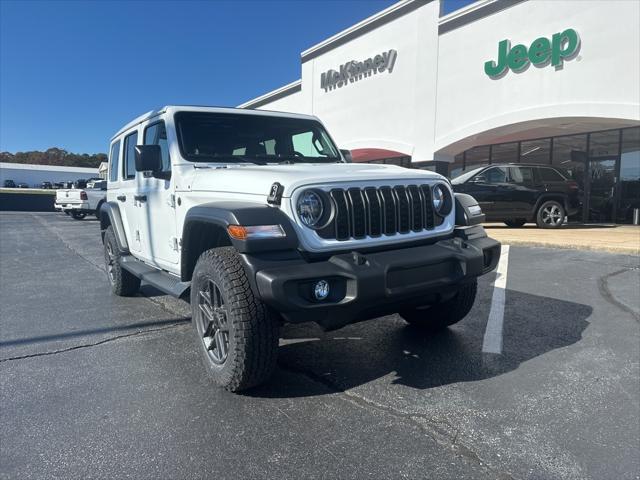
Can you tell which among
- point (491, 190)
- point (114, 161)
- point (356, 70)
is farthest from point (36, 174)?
Result: point (114, 161)

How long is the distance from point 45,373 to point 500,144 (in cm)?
1605

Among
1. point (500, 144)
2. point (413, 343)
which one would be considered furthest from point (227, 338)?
point (500, 144)

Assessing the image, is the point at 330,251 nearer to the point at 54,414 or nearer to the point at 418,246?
the point at 418,246

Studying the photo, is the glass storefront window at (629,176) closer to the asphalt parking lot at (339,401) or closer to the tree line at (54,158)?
the asphalt parking lot at (339,401)

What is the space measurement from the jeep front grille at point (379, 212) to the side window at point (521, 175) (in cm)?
978

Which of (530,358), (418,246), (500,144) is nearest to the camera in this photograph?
(418,246)

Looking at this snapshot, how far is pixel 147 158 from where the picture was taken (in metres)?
3.91

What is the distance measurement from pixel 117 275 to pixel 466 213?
4.21 metres

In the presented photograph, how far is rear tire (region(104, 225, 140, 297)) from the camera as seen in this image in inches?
223

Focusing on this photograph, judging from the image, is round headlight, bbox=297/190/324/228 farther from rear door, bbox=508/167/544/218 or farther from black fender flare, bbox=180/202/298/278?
rear door, bbox=508/167/544/218

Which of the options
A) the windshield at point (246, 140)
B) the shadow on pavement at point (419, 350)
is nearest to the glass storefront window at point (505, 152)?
the shadow on pavement at point (419, 350)

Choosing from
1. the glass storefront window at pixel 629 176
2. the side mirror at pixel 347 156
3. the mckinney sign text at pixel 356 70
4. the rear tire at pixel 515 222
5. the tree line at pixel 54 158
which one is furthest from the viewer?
the tree line at pixel 54 158

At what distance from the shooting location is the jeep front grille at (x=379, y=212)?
3008 mm

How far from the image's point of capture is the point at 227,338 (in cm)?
311
